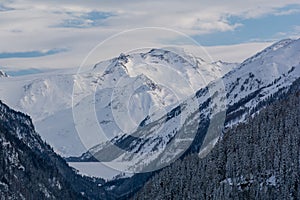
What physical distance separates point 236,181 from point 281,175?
1471 centimetres

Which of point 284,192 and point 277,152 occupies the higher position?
point 277,152

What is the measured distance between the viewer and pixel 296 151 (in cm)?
19588

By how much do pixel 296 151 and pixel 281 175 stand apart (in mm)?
10740

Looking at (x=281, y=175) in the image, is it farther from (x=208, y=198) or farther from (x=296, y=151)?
(x=208, y=198)

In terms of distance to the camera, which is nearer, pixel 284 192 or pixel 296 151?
pixel 284 192

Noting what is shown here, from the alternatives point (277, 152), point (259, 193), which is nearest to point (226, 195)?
point (259, 193)

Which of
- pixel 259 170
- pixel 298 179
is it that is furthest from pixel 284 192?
pixel 259 170

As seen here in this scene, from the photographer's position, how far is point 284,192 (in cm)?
18100

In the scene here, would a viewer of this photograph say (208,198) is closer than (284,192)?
No

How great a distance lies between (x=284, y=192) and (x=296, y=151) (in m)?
18.8

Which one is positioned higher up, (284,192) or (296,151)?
(296,151)

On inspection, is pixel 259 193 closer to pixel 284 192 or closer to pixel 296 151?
pixel 284 192

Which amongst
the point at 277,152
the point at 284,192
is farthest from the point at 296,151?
the point at 284,192

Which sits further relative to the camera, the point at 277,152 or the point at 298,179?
the point at 277,152
